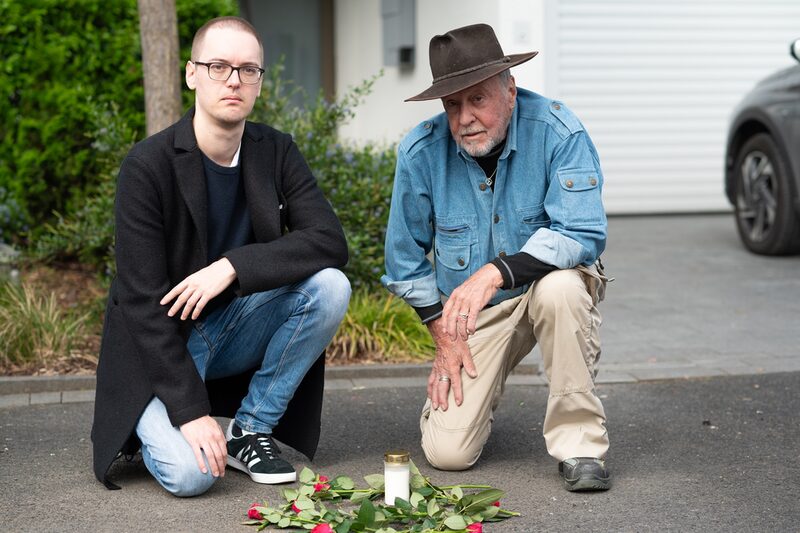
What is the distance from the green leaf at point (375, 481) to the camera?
13.4ft

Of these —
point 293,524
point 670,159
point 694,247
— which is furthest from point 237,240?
point 670,159

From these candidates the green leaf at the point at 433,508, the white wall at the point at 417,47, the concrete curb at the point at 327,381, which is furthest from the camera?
the white wall at the point at 417,47

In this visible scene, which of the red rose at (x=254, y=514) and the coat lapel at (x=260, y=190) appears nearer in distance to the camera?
the red rose at (x=254, y=514)

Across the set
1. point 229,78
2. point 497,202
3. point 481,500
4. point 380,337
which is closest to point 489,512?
point 481,500

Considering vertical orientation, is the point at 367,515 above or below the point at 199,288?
below

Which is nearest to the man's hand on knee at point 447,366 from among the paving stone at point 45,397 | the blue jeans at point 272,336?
the blue jeans at point 272,336

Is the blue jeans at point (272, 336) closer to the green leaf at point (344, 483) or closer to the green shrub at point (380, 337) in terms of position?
the green leaf at point (344, 483)

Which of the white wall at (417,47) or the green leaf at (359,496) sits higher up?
the white wall at (417,47)

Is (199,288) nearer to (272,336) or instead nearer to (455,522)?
(272,336)

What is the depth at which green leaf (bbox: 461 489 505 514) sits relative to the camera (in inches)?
153

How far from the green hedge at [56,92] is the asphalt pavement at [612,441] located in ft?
7.28

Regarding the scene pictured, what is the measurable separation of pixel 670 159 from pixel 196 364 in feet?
27.2

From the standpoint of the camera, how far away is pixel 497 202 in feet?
14.6

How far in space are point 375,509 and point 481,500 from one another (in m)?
0.36
